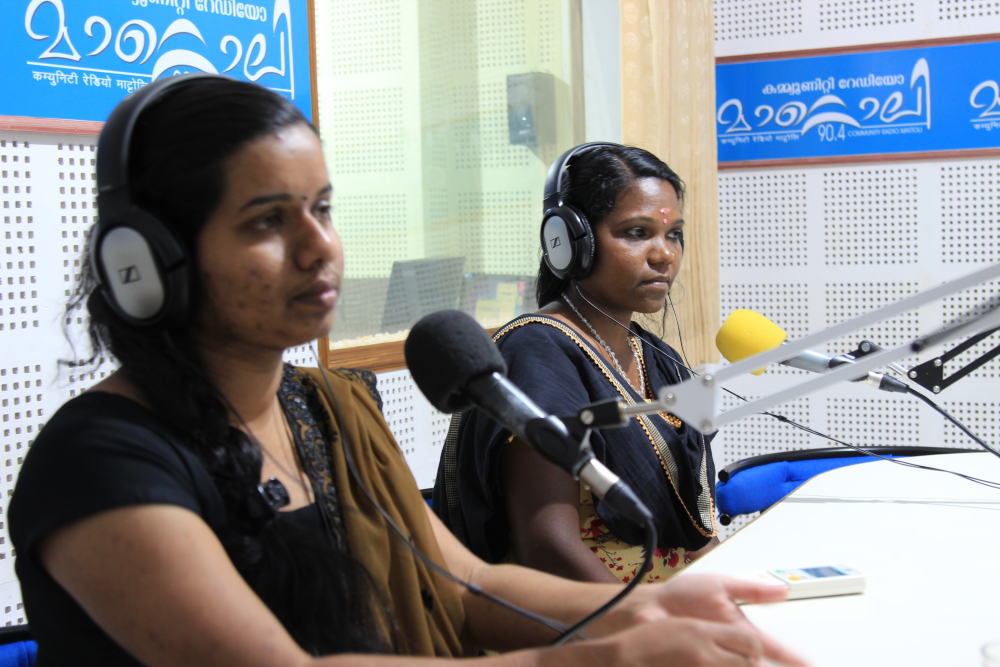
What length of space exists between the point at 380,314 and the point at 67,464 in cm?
191

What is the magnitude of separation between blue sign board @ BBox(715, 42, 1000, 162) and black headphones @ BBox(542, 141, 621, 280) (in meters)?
2.11

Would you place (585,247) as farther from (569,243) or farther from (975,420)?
(975,420)

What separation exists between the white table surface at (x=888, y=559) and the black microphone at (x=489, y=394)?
0.40m

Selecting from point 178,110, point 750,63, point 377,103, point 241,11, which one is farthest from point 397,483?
point 750,63

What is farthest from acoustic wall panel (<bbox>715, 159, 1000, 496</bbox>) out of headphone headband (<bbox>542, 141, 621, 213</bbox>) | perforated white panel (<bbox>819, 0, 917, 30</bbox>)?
headphone headband (<bbox>542, 141, 621, 213</bbox>)

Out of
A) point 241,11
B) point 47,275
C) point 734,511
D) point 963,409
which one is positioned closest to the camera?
point 47,275

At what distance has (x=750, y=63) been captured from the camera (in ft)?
12.0

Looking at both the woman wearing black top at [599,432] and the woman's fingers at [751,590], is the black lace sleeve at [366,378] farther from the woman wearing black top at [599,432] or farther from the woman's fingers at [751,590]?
the woman's fingers at [751,590]

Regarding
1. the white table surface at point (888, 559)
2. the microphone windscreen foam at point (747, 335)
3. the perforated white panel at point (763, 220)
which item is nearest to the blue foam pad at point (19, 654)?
the white table surface at point (888, 559)

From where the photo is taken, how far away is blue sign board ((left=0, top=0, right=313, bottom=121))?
165 cm

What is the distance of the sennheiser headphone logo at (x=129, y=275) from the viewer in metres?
0.90

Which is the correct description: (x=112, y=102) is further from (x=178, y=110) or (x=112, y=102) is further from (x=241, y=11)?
(x=178, y=110)

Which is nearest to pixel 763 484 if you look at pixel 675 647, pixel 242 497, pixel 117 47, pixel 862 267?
pixel 675 647

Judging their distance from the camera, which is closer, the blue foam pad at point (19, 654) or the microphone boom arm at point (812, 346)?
the microphone boom arm at point (812, 346)
